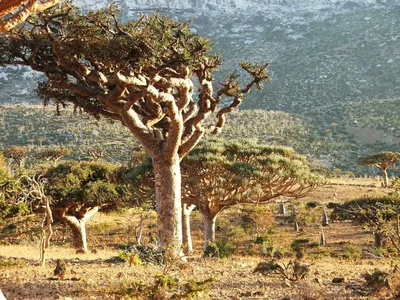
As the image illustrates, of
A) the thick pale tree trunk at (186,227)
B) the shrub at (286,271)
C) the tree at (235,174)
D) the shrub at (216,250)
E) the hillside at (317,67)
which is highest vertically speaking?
the hillside at (317,67)

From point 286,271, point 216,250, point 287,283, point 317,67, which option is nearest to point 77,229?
point 216,250

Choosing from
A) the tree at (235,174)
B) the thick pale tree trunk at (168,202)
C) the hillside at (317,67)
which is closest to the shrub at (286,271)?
the thick pale tree trunk at (168,202)

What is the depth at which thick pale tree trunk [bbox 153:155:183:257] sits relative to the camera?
9438 millimetres

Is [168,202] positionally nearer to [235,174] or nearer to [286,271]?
[286,271]

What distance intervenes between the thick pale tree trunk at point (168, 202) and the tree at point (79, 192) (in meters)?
12.3

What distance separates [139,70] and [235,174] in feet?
27.5

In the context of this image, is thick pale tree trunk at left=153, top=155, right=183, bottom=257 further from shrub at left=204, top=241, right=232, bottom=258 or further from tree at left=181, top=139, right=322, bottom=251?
tree at left=181, top=139, right=322, bottom=251

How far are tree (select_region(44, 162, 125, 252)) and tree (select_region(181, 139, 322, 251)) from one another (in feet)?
21.7

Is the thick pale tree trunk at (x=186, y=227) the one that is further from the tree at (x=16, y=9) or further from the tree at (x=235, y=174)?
the tree at (x=16, y=9)

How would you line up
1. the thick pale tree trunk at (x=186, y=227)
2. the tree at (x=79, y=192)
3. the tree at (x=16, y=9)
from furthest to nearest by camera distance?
the tree at (x=79, y=192), the thick pale tree trunk at (x=186, y=227), the tree at (x=16, y=9)

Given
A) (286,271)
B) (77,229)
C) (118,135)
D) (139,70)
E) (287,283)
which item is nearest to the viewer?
(287,283)

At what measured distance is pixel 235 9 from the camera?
169500 millimetres

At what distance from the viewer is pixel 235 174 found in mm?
16031

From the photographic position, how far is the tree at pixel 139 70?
8.18 meters
